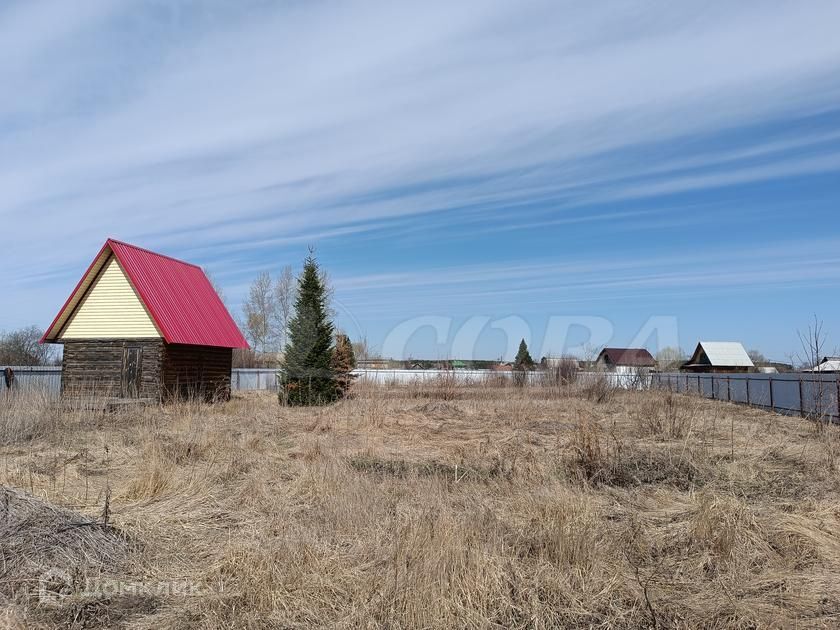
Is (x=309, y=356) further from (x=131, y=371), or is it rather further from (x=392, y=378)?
(x=392, y=378)

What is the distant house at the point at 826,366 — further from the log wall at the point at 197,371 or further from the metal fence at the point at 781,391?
the log wall at the point at 197,371

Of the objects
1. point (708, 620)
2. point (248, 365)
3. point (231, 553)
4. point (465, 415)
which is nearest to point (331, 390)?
point (465, 415)

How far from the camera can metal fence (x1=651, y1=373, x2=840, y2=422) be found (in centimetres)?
1597

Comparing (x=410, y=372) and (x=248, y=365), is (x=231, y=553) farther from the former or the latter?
(x=248, y=365)

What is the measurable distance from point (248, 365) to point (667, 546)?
133ft

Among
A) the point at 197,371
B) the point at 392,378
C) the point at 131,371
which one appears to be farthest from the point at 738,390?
the point at 131,371

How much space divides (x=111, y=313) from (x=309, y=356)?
625cm

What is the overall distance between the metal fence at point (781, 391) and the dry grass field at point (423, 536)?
740 centimetres

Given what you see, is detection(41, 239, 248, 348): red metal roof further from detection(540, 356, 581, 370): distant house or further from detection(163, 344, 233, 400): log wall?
detection(540, 356, 581, 370): distant house

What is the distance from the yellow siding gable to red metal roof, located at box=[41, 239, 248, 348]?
1.25 ft

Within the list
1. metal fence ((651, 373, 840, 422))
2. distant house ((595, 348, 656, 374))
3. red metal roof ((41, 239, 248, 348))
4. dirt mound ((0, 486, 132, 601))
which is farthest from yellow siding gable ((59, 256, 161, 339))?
distant house ((595, 348, 656, 374))

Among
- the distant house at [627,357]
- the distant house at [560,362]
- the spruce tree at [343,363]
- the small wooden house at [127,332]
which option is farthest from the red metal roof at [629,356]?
the small wooden house at [127,332]

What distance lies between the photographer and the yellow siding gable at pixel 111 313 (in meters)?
18.5

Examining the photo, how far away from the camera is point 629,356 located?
209ft
